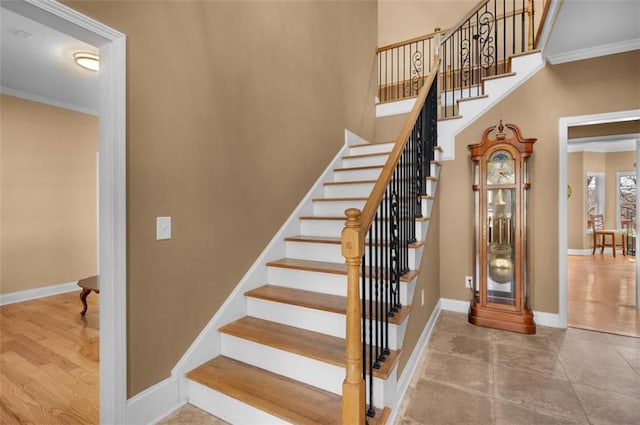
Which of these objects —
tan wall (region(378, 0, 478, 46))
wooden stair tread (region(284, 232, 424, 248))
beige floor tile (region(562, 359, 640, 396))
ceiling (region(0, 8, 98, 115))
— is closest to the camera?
beige floor tile (region(562, 359, 640, 396))

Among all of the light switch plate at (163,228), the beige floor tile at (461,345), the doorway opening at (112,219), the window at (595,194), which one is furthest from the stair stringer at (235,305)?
the window at (595,194)

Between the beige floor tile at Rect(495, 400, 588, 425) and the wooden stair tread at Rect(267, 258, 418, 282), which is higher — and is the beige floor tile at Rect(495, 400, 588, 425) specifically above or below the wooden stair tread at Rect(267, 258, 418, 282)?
below

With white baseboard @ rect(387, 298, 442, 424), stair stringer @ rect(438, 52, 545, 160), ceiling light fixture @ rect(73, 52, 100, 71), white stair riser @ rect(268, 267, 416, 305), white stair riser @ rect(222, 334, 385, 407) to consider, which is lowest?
white baseboard @ rect(387, 298, 442, 424)

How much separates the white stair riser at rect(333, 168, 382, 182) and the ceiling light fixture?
8.87 feet

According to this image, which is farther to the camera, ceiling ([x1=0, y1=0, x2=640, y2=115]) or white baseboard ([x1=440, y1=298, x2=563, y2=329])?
white baseboard ([x1=440, y1=298, x2=563, y2=329])

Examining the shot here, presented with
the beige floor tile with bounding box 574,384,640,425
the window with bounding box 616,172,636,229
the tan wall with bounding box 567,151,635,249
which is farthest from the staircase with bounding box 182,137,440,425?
the window with bounding box 616,172,636,229

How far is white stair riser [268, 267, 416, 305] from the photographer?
2.17 m

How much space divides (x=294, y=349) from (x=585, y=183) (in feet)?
30.7

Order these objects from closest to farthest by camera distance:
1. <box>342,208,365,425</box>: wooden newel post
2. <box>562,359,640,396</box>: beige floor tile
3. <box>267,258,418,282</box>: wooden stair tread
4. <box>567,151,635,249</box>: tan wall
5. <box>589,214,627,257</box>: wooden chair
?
1. <box>342,208,365,425</box>: wooden newel post
2. <box>562,359,640,396</box>: beige floor tile
3. <box>267,258,418,282</box>: wooden stair tread
4. <box>589,214,627,257</box>: wooden chair
5. <box>567,151,635,249</box>: tan wall

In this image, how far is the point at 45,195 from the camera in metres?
4.47

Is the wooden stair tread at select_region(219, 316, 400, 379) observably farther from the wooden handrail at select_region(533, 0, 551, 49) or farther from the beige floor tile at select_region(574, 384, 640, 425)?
the wooden handrail at select_region(533, 0, 551, 49)

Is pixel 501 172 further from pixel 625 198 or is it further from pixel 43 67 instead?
pixel 625 198

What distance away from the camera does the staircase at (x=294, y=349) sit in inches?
67.2

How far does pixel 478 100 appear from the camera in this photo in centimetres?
359
